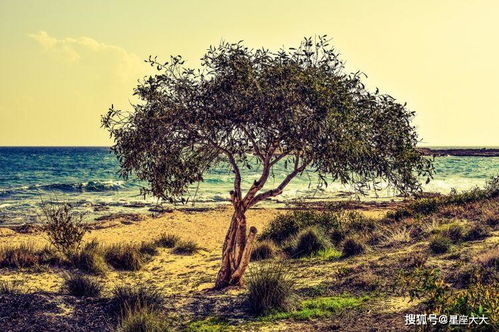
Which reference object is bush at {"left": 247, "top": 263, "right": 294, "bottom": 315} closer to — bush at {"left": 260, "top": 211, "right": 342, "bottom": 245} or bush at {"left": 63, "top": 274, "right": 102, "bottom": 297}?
bush at {"left": 63, "top": 274, "right": 102, "bottom": 297}

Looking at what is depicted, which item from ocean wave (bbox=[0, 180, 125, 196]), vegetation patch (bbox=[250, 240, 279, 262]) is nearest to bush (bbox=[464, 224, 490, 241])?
vegetation patch (bbox=[250, 240, 279, 262])

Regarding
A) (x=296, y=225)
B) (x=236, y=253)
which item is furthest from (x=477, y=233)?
(x=236, y=253)

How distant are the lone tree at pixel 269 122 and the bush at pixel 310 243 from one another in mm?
5714

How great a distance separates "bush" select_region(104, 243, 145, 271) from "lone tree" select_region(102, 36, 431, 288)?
5856 millimetres

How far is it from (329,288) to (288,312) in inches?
101

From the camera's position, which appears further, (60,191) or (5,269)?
(60,191)

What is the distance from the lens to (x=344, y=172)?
12.6m

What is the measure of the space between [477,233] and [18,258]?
1618 centimetres

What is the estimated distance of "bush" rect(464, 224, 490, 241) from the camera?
17.7 metres

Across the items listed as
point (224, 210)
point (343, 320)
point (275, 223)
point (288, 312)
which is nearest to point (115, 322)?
point (288, 312)

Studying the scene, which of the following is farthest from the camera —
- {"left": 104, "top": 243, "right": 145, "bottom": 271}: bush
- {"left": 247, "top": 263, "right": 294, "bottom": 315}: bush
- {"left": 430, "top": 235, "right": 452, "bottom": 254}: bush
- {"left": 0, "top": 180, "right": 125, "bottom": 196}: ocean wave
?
{"left": 0, "top": 180, "right": 125, "bottom": 196}: ocean wave

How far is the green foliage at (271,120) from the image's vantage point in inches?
456

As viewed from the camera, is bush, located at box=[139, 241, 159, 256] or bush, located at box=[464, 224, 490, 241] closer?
bush, located at box=[464, 224, 490, 241]

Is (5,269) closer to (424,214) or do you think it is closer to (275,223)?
(275,223)
